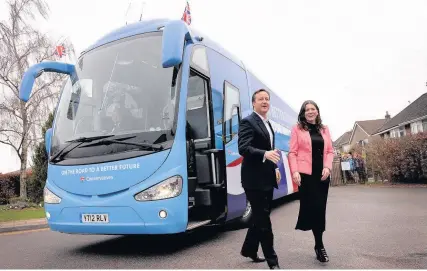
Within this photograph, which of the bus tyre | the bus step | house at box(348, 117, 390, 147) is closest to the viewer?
the bus step

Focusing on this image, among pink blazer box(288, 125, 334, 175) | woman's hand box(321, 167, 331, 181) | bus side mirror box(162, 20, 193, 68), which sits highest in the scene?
bus side mirror box(162, 20, 193, 68)

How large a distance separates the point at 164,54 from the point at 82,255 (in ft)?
9.83

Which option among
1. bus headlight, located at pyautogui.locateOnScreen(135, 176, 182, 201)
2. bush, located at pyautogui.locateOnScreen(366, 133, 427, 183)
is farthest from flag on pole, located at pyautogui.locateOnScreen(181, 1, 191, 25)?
bush, located at pyautogui.locateOnScreen(366, 133, 427, 183)

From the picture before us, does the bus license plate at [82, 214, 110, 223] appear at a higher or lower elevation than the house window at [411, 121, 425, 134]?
lower

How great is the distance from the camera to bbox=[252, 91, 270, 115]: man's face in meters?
4.44

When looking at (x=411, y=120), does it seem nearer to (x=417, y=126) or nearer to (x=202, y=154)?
(x=417, y=126)

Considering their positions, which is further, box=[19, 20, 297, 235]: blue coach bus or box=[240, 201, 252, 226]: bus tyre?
box=[240, 201, 252, 226]: bus tyre

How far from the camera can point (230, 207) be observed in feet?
19.7

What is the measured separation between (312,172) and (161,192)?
1.81 m

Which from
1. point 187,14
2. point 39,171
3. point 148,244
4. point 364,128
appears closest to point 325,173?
point 148,244

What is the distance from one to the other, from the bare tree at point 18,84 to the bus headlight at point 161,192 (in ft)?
53.8

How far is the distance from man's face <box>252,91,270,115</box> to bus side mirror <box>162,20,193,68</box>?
1.04m

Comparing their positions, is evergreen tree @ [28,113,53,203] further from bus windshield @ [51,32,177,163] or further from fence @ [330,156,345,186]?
fence @ [330,156,345,186]

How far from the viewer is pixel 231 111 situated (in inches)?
268
